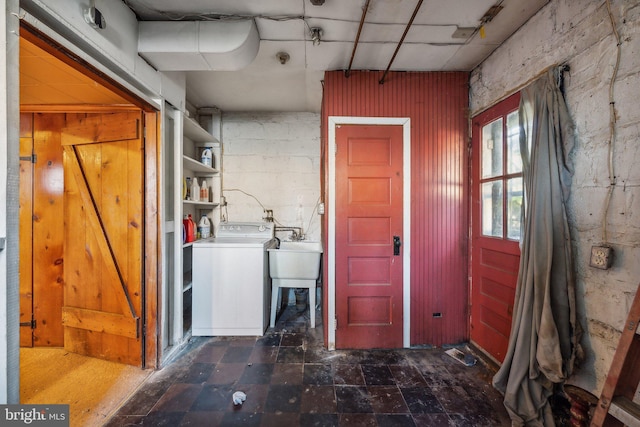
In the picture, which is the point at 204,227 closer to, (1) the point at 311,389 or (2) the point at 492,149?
(1) the point at 311,389

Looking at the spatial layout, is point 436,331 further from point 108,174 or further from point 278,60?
point 108,174

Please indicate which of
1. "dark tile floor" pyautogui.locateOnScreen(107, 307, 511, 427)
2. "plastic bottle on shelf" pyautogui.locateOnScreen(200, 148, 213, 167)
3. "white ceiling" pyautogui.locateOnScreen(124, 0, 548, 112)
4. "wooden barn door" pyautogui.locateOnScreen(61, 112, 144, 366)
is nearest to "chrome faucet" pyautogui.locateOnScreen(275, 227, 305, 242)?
"plastic bottle on shelf" pyautogui.locateOnScreen(200, 148, 213, 167)

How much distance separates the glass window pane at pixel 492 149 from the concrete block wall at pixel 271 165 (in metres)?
1.76

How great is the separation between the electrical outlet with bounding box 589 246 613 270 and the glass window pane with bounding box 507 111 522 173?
0.69m

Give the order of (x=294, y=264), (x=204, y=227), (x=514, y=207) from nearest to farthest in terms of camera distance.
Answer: (x=514, y=207), (x=294, y=264), (x=204, y=227)

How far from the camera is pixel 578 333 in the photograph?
1252mm

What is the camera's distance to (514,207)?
5.69 ft

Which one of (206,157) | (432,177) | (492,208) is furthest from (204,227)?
(492,208)

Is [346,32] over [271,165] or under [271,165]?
over

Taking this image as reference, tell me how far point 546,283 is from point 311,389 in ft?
5.08

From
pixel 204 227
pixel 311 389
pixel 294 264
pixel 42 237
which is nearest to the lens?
pixel 311 389

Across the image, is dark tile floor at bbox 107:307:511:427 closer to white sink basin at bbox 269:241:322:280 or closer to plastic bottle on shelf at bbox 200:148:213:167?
white sink basin at bbox 269:241:322:280

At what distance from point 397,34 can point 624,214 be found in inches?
65.4

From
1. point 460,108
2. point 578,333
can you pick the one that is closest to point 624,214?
point 578,333
